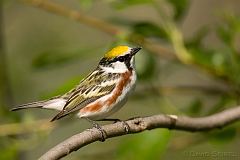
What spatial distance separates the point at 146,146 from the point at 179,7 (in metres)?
1.20

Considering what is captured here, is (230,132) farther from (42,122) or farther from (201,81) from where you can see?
(201,81)

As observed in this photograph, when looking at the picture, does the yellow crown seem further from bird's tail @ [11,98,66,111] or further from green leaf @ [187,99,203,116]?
green leaf @ [187,99,203,116]

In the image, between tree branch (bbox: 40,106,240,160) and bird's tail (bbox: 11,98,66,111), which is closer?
tree branch (bbox: 40,106,240,160)

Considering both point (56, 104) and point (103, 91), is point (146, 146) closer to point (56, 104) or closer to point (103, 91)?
point (103, 91)

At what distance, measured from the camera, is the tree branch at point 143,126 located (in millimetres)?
2934

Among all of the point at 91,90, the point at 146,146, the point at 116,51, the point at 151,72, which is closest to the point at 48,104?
the point at 91,90

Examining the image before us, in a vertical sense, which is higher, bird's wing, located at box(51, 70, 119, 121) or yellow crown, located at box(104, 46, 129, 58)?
yellow crown, located at box(104, 46, 129, 58)

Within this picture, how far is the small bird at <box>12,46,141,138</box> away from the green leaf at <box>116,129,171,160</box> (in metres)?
0.52

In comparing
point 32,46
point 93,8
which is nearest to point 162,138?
point 32,46

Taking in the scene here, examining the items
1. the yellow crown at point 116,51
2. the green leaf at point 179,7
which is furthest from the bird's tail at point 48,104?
the green leaf at point 179,7

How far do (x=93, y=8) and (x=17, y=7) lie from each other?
4.85ft

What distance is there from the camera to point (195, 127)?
148 inches

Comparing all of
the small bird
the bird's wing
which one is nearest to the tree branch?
the small bird

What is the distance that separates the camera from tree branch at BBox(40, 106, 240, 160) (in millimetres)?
2934
